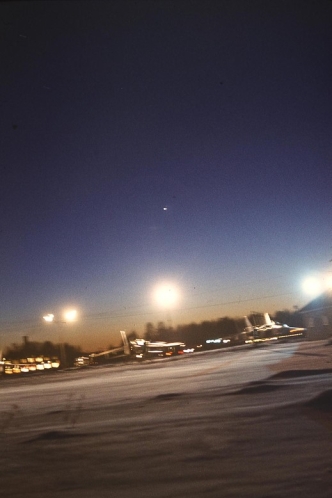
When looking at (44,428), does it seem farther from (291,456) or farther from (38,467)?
(291,456)

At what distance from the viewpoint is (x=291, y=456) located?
6719 millimetres

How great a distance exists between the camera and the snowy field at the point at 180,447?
5918 millimetres

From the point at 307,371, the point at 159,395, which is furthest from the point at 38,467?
the point at 307,371

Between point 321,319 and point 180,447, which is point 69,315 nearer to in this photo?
point 321,319

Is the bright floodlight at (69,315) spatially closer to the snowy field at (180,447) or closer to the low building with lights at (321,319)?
the low building with lights at (321,319)

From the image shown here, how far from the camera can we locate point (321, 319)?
55.2 meters

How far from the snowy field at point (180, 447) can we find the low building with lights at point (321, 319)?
137 feet

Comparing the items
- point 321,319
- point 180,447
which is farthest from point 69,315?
point 180,447

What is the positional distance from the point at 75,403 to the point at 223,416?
6265 millimetres

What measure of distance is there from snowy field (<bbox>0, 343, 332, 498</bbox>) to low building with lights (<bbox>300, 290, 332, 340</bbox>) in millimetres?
41882

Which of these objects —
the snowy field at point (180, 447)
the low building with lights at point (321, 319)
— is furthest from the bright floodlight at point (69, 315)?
the snowy field at point (180, 447)

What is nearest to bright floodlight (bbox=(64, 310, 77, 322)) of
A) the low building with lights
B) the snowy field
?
the low building with lights

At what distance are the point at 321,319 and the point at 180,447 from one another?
49.8 meters

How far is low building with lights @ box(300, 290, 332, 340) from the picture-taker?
53.9 meters
